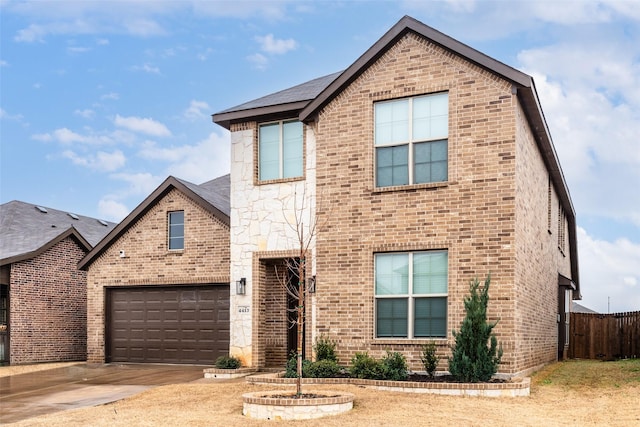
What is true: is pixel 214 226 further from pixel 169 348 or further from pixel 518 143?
pixel 518 143

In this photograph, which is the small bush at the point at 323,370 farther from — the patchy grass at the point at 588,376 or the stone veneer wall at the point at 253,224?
the patchy grass at the point at 588,376

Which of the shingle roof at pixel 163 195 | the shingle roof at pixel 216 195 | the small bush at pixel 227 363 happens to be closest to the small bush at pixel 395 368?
the small bush at pixel 227 363

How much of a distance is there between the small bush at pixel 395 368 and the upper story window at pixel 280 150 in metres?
4.81

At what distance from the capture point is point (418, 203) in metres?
14.1

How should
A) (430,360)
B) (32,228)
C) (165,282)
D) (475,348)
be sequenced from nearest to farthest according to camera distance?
(475,348)
(430,360)
(165,282)
(32,228)

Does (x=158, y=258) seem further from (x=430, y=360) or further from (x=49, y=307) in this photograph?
(x=430, y=360)

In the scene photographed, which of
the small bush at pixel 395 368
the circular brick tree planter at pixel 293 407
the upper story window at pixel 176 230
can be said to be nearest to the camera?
the circular brick tree planter at pixel 293 407

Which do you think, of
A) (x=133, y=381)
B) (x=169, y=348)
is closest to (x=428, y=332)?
(x=133, y=381)

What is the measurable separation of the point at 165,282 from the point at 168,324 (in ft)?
3.88

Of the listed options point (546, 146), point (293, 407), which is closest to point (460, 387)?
point (293, 407)

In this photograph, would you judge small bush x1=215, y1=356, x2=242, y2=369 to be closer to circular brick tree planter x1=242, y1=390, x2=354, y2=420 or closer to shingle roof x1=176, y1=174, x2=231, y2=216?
shingle roof x1=176, y1=174, x2=231, y2=216

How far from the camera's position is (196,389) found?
42.7ft

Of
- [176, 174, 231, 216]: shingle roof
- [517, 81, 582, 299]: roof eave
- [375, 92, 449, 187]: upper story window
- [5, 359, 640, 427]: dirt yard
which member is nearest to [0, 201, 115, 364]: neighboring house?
[176, 174, 231, 216]: shingle roof

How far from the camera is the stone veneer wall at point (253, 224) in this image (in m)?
15.6
